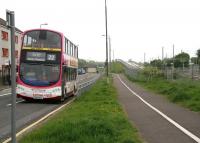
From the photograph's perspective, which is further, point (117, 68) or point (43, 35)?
point (117, 68)

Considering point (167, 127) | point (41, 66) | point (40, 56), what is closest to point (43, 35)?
point (40, 56)

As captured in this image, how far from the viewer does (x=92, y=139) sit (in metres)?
9.96

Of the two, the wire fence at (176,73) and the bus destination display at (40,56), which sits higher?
the bus destination display at (40,56)

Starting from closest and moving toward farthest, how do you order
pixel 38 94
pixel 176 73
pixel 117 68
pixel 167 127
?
pixel 167 127, pixel 38 94, pixel 176 73, pixel 117 68

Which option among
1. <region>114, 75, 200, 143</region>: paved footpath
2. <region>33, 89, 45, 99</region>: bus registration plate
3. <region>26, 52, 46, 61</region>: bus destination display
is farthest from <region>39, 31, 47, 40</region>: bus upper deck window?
<region>114, 75, 200, 143</region>: paved footpath

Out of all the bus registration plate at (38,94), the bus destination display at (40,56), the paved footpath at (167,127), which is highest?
the bus destination display at (40,56)

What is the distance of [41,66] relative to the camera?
1036 inches

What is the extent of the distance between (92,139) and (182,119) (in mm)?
6924

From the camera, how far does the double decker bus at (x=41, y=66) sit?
85.8ft

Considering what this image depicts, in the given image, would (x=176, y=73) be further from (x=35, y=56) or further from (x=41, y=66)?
(x=35, y=56)

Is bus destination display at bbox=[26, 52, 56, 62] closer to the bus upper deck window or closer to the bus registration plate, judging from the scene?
the bus upper deck window

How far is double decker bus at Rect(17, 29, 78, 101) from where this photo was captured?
26.2m

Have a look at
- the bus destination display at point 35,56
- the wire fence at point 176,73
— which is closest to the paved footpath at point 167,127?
the bus destination display at point 35,56

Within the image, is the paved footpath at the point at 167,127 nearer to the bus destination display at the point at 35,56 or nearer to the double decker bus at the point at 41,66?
the double decker bus at the point at 41,66
